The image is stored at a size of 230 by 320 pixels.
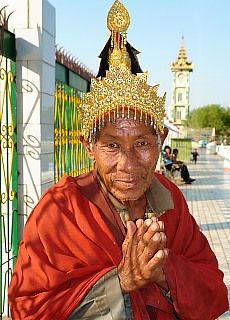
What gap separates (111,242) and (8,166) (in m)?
2.06

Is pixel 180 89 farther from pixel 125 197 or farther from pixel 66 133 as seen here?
pixel 125 197

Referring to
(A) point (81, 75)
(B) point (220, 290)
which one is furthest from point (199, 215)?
(B) point (220, 290)

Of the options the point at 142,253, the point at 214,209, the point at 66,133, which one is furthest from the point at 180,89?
the point at 142,253

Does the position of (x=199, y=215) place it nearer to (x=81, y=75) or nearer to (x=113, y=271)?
(x=81, y=75)

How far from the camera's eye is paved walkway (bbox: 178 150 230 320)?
21.4 feet

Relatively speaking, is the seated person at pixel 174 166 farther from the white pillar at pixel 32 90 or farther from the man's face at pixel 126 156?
the man's face at pixel 126 156

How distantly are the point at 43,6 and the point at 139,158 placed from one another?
2.27m

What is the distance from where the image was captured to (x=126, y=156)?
138 centimetres

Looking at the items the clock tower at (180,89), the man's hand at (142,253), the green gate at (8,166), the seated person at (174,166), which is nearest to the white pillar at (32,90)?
the green gate at (8,166)

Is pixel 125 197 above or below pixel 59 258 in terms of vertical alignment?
above

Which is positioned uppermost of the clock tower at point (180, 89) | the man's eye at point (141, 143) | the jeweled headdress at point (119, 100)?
the clock tower at point (180, 89)

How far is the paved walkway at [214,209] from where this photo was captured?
6528 mm

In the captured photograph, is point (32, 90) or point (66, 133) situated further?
point (66, 133)

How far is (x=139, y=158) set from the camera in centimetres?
140
